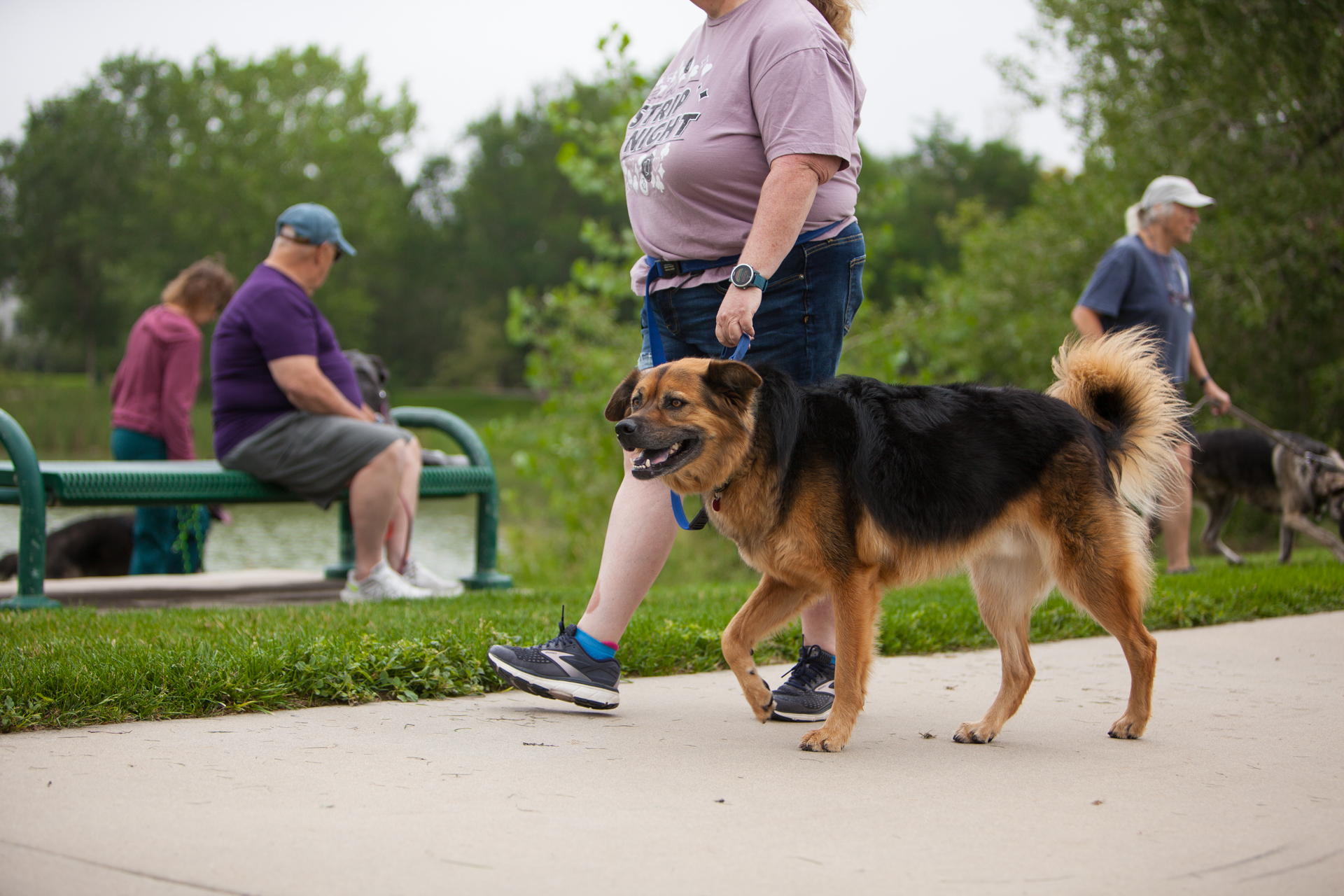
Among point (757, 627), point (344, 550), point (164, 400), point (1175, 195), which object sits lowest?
point (344, 550)

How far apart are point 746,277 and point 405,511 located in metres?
3.94

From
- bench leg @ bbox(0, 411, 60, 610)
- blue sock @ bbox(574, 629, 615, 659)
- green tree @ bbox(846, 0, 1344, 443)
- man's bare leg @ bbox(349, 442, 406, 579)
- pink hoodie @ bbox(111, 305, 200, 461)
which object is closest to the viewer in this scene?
blue sock @ bbox(574, 629, 615, 659)

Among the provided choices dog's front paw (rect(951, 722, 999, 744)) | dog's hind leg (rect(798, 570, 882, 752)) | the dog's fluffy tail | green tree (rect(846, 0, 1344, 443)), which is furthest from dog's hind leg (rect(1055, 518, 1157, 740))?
green tree (rect(846, 0, 1344, 443))

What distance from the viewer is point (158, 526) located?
7.72 metres

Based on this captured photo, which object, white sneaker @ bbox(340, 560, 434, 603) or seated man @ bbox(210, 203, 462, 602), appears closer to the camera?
seated man @ bbox(210, 203, 462, 602)

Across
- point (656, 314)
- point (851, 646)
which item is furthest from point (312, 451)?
point (851, 646)

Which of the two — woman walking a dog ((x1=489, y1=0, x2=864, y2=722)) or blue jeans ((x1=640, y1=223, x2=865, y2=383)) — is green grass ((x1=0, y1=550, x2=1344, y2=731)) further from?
blue jeans ((x1=640, y1=223, x2=865, y2=383))

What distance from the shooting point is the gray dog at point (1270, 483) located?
8.70m

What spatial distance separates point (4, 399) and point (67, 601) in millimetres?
18681

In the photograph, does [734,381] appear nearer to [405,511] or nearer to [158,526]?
[405,511]

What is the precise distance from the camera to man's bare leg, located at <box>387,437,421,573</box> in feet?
22.1

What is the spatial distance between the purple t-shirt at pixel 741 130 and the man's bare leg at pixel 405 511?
3247mm

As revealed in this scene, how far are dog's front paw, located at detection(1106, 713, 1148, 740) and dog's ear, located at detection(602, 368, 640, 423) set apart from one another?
190cm

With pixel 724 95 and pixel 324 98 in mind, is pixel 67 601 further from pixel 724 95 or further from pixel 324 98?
pixel 324 98
